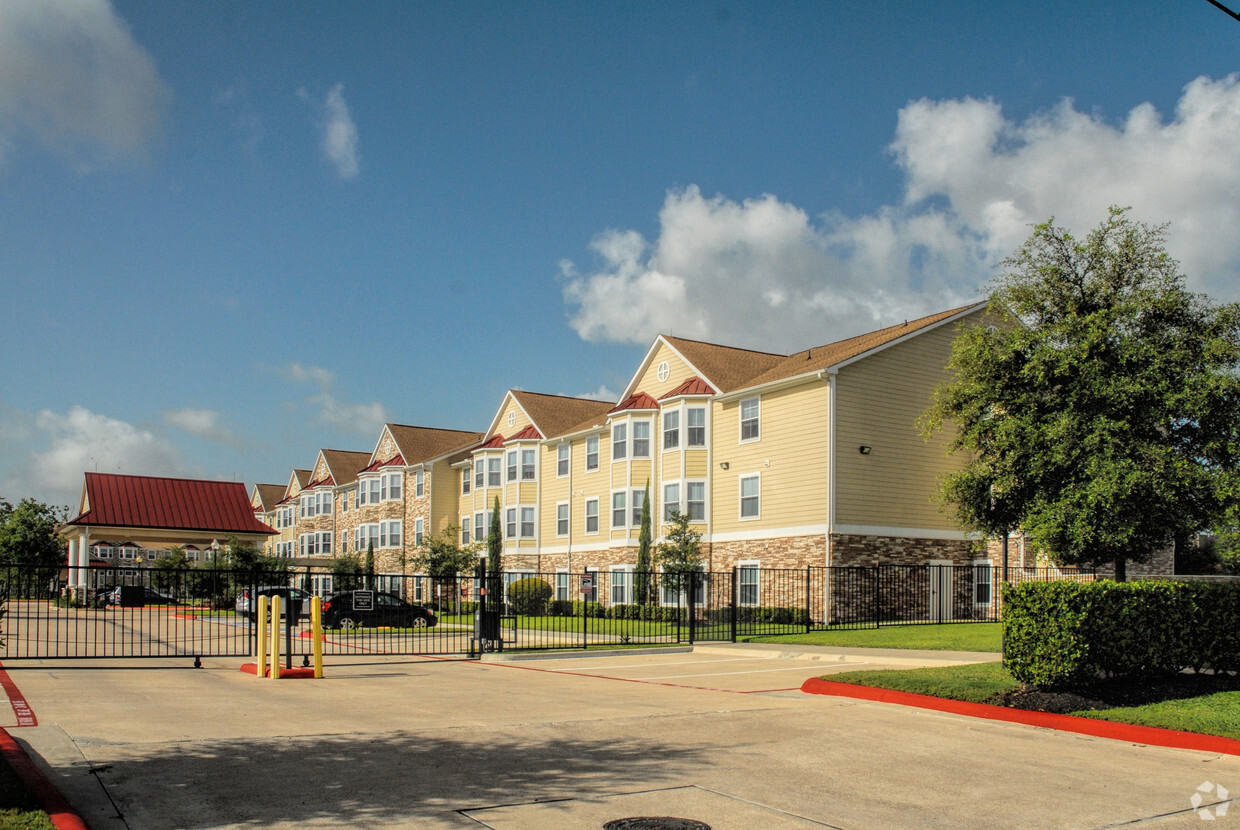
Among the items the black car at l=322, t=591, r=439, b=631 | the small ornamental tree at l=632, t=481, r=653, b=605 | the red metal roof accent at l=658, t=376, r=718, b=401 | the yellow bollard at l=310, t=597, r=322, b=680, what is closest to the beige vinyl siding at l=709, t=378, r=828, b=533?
the red metal roof accent at l=658, t=376, r=718, b=401

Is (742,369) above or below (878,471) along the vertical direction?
above

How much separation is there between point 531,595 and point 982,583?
18191 millimetres

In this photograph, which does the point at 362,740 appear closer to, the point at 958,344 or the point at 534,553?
the point at 958,344

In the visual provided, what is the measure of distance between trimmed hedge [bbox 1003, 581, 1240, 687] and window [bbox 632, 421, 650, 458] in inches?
1117

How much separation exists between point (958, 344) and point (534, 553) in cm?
2708

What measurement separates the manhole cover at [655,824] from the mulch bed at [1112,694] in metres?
6.73

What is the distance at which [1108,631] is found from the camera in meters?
12.4

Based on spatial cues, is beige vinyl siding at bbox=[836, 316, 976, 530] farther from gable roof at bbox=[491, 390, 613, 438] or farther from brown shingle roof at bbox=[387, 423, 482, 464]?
brown shingle roof at bbox=[387, 423, 482, 464]

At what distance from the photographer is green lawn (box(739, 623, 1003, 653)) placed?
2144 cm

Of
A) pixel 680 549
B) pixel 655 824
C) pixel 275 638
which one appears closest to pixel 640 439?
pixel 680 549

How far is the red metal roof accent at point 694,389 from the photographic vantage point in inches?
1529

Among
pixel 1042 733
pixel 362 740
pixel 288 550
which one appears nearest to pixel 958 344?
pixel 1042 733

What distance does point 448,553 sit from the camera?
46.1m

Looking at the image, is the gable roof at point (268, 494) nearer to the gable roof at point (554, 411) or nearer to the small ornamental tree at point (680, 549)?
the gable roof at point (554, 411)
